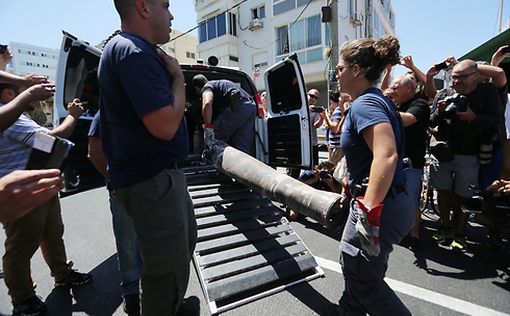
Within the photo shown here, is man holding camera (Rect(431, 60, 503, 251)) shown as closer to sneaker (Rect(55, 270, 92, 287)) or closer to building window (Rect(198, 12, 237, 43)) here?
sneaker (Rect(55, 270, 92, 287))

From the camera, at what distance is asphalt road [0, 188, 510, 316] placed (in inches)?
95.0

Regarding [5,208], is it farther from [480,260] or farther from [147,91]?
[480,260]

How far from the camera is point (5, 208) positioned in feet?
3.47

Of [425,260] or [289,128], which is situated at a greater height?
[289,128]

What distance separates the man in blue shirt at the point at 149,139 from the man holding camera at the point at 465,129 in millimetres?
3063

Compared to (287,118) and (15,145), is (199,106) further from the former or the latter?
(15,145)

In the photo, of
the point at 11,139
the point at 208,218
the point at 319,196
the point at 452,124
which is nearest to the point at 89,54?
the point at 11,139

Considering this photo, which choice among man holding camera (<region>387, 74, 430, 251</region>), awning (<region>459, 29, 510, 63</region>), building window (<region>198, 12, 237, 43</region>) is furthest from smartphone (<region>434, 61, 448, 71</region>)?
building window (<region>198, 12, 237, 43</region>)

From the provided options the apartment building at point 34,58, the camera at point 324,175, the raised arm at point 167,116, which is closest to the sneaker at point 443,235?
the camera at point 324,175

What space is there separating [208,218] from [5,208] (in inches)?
86.9

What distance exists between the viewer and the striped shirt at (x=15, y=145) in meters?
2.28

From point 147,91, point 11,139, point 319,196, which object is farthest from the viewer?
point 11,139

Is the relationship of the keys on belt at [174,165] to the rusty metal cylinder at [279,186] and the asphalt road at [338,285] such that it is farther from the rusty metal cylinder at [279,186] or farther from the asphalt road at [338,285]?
the asphalt road at [338,285]

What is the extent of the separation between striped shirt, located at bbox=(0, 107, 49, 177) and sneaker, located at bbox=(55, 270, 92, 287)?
1231 mm
